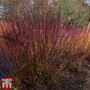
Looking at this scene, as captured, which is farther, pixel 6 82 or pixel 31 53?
pixel 31 53

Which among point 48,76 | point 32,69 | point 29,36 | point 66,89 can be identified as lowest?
point 66,89

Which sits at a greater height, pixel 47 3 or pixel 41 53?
pixel 47 3

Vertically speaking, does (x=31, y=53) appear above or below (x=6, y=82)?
above

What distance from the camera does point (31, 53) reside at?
1.85m

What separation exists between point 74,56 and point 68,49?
0.28m

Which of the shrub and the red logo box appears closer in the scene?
the red logo box

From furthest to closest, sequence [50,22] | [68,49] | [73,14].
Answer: [73,14]
[68,49]
[50,22]

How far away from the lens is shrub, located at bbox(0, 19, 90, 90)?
1.60 m

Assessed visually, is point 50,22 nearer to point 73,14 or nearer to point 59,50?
point 59,50

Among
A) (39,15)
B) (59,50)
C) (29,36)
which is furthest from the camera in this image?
(59,50)

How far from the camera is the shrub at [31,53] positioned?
63.1 inches

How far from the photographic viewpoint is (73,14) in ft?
A: 32.1

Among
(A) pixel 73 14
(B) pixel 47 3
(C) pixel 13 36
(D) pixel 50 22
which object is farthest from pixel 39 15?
(A) pixel 73 14

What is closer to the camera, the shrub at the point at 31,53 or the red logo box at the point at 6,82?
the red logo box at the point at 6,82
